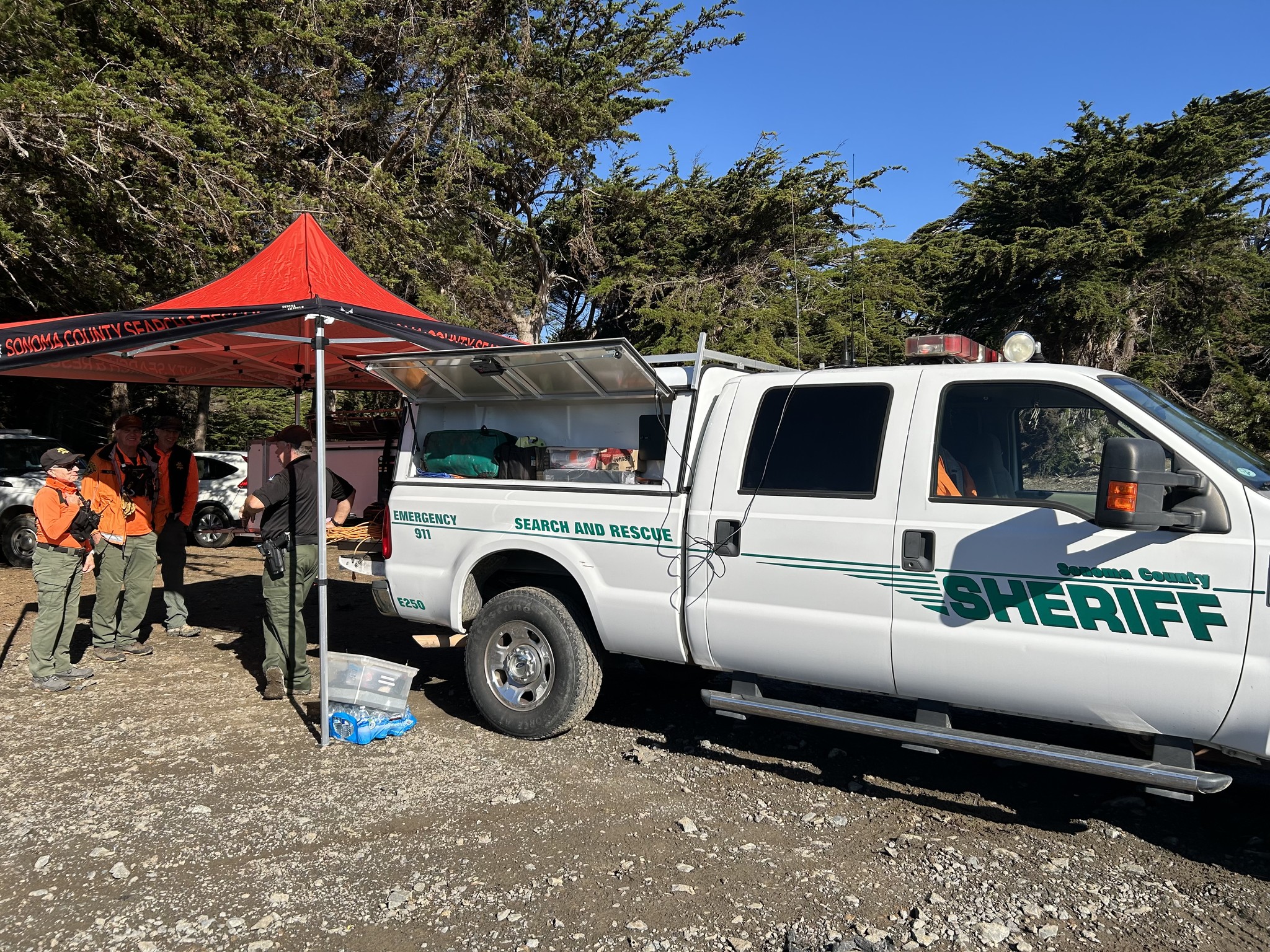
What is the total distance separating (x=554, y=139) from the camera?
61.8 ft

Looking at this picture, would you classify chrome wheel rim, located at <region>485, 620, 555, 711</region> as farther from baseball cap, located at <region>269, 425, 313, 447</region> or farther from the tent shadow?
the tent shadow

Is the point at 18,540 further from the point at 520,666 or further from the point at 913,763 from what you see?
the point at 913,763

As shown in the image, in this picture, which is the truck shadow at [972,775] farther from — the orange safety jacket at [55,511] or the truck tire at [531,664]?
the orange safety jacket at [55,511]

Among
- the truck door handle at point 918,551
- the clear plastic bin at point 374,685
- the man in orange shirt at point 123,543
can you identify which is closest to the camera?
the truck door handle at point 918,551

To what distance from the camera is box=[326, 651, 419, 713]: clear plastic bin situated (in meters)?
5.47

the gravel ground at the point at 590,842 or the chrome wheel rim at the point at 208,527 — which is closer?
the gravel ground at the point at 590,842

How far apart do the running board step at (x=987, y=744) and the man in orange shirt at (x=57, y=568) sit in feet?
14.9

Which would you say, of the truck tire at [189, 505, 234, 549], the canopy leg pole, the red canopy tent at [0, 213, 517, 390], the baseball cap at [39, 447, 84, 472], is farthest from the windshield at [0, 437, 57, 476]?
the canopy leg pole

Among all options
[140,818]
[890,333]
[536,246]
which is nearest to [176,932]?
[140,818]

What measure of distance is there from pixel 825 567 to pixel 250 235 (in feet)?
35.7

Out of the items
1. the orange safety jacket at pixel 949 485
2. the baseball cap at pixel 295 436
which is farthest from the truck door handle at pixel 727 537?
the baseball cap at pixel 295 436

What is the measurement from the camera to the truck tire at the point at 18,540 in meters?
12.2

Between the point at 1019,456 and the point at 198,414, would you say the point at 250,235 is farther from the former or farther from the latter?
the point at 1019,456

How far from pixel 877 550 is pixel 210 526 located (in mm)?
12103
